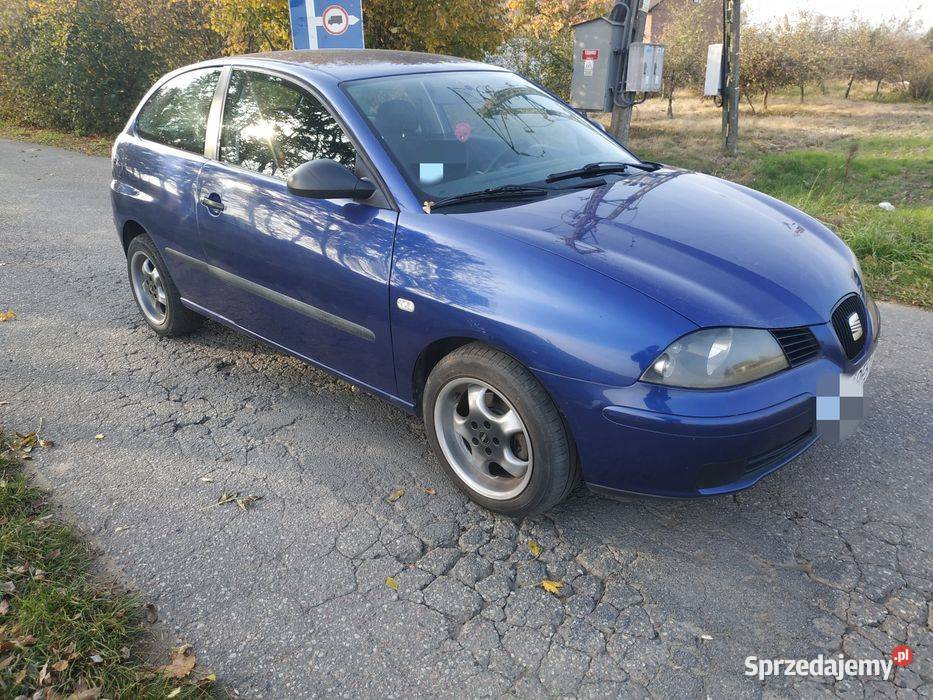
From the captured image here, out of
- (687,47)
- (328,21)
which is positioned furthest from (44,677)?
(687,47)

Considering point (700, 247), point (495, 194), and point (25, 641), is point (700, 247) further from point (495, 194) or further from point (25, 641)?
point (25, 641)

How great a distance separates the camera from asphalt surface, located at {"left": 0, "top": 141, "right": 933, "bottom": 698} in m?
2.21

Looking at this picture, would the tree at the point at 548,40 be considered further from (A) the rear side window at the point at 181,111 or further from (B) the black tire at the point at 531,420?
(B) the black tire at the point at 531,420

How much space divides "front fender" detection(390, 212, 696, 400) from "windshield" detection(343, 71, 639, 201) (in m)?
0.31

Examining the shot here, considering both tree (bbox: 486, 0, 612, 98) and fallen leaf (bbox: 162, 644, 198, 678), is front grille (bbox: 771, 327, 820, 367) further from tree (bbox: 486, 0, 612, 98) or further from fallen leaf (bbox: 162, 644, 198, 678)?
tree (bbox: 486, 0, 612, 98)

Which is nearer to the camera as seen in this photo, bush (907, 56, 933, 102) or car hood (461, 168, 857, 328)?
car hood (461, 168, 857, 328)

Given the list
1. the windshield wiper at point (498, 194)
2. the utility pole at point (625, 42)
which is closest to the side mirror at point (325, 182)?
the windshield wiper at point (498, 194)

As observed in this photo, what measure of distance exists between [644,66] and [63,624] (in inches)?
307

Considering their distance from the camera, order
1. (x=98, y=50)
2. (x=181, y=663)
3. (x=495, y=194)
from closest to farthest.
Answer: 1. (x=181, y=663)
2. (x=495, y=194)
3. (x=98, y=50)

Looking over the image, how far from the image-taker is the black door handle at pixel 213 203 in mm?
3590

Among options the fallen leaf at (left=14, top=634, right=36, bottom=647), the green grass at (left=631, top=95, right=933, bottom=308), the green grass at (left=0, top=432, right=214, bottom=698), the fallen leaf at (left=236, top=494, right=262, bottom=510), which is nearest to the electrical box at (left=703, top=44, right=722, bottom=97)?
the green grass at (left=631, top=95, right=933, bottom=308)

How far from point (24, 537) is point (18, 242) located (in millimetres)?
5075

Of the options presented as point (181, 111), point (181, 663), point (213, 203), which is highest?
point (181, 111)

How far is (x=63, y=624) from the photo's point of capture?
2.31 m
